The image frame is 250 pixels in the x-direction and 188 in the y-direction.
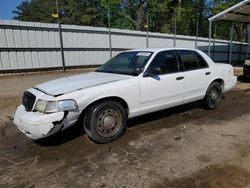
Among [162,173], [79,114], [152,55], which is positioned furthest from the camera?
[152,55]

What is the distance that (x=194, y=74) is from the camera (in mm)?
5211

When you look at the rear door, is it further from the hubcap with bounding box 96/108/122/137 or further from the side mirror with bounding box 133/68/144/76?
the hubcap with bounding box 96/108/122/137

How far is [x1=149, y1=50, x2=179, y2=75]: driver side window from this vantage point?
15.1 feet

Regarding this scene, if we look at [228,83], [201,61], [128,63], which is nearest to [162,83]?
[128,63]

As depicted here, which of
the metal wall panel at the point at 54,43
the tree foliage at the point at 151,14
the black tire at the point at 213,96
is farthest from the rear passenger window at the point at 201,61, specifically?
the tree foliage at the point at 151,14

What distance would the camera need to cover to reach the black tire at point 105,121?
385cm

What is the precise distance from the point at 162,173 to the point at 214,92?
11.6ft

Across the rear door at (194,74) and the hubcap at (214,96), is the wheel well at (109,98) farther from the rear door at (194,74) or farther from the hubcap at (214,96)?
the hubcap at (214,96)

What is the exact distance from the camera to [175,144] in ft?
12.9

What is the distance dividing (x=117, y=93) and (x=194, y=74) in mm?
2122

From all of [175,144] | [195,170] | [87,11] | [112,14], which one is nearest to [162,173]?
[195,170]

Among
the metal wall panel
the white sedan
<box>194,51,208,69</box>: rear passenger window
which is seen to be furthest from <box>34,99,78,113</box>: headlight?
the metal wall panel

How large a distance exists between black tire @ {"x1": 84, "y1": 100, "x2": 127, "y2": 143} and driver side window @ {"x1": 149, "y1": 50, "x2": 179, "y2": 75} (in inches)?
43.2

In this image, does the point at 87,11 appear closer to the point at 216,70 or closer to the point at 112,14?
the point at 112,14
